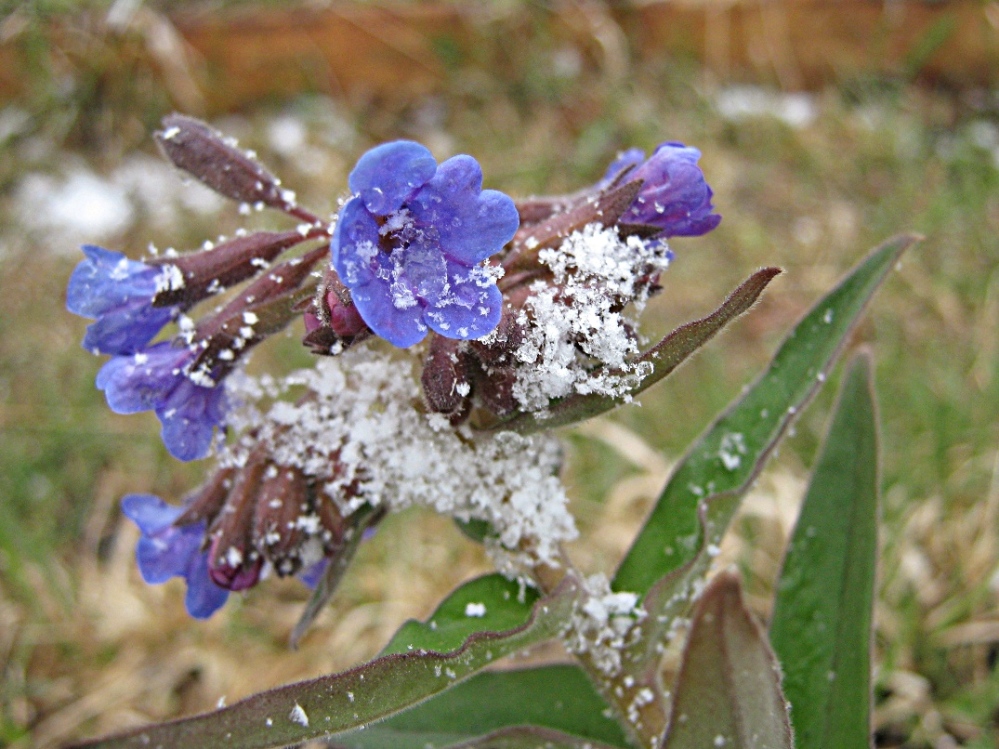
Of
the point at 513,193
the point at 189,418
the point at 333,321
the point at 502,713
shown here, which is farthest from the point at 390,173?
the point at 513,193

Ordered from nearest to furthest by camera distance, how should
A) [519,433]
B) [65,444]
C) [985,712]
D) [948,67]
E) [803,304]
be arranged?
1. [519,433]
2. [985,712]
3. [65,444]
4. [803,304]
5. [948,67]

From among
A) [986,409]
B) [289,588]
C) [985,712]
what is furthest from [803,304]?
[289,588]

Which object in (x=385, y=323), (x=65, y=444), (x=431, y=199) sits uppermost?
(x=431, y=199)

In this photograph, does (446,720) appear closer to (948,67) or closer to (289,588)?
(289,588)

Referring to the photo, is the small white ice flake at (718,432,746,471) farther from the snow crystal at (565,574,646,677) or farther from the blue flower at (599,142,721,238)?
the blue flower at (599,142,721,238)

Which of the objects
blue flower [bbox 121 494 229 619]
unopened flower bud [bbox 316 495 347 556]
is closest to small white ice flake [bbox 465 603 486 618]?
unopened flower bud [bbox 316 495 347 556]

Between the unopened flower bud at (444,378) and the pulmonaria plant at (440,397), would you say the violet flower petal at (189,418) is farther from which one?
the unopened flower bud at (444,378)

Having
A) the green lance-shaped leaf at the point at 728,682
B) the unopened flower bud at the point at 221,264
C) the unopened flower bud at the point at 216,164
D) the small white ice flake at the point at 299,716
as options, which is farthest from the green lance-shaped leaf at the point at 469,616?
the unopened flower bud at the point at 216,164
